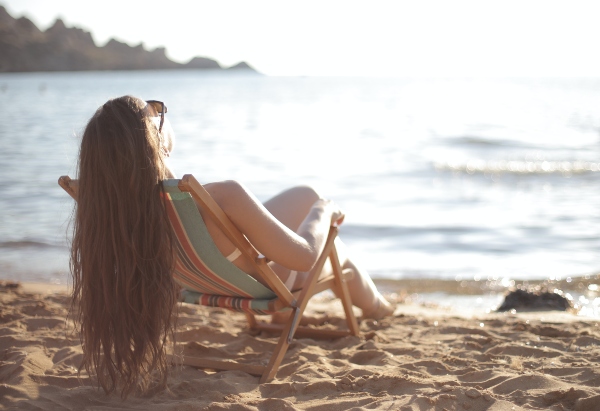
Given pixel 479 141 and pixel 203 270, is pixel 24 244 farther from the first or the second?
pixel 479 141

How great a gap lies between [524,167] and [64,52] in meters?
84.3

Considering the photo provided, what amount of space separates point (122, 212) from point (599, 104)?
42.1 m

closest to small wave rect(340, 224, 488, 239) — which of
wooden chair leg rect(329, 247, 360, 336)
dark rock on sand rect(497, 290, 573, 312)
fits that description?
dark rock on sand rect(497, 290, 573, 312)

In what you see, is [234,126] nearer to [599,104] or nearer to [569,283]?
[569,283]

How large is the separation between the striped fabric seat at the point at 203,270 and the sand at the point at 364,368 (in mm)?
327

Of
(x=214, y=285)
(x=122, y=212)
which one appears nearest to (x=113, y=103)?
(x=122, y=212)

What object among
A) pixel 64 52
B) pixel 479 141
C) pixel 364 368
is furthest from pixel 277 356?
pixel 64 52

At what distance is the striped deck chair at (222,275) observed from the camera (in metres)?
2.54

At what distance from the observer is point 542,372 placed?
9.69ft

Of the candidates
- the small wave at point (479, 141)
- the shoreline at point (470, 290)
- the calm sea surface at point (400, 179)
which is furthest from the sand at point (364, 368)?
the small wave at point (479, 141)

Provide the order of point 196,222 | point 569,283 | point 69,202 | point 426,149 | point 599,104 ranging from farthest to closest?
point 599,104
point 426,149
point 69,202
point 569,283
point 196,222

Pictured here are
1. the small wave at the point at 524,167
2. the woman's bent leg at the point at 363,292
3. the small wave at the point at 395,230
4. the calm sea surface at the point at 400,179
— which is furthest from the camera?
the small wave at the point at 524,167

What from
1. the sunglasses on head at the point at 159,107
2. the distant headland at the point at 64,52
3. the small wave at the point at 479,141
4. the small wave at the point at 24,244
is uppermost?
the distant headland at the point at 64,52

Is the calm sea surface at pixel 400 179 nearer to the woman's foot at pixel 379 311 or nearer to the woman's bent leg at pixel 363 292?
the woman's bent leg at pixel 363 292
